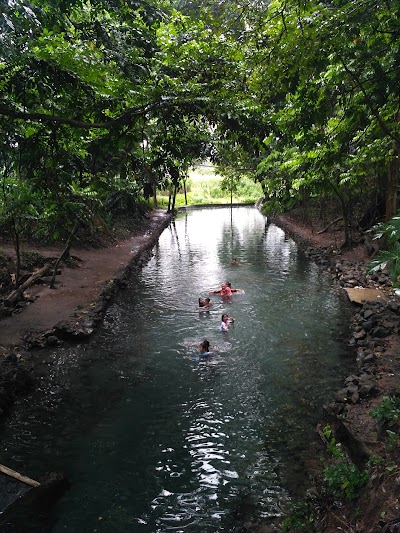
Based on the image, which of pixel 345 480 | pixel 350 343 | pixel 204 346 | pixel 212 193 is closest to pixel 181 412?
pixel 204 346

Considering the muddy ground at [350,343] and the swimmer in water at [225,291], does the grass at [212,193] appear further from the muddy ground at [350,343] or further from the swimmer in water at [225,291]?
the swimmer in water at [225,291]

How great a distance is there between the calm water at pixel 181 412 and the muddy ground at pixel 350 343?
1.60ft

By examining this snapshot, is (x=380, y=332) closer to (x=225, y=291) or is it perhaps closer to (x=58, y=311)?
(x=225, y=291)

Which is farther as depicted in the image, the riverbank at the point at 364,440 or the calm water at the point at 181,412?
the calm water at the point at 181,412

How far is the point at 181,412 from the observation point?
7594 mm

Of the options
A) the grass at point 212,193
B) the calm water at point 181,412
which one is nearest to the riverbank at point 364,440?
the calm water at point 181,412

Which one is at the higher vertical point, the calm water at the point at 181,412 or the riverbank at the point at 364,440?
the riverbank at the point at 364,440

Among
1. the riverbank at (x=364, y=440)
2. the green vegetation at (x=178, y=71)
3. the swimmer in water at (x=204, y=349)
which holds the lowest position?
the swimmer in water at (x=204, y=349)

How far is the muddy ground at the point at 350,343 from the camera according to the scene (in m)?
4.35

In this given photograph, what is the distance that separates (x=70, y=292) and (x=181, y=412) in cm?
764

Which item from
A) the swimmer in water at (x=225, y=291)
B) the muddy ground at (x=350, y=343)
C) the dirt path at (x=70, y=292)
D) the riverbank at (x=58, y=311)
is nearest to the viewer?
the muddy ground at (x=350, y=343)

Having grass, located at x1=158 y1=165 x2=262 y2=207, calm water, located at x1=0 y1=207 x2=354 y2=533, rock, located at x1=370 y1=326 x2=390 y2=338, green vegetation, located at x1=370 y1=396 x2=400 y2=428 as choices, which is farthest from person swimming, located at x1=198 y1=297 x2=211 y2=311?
grass, located at x1=158 y1=165 x2=262 y2=207

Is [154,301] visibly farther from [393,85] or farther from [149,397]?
[393,85]

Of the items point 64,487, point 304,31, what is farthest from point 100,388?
point 304,31
